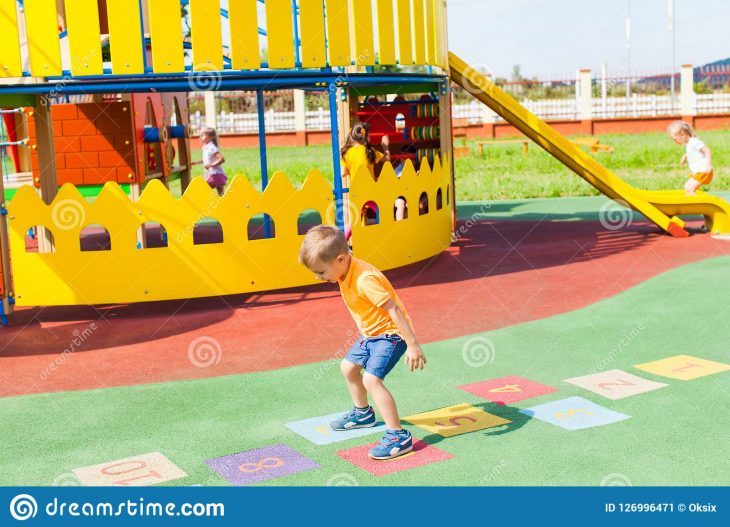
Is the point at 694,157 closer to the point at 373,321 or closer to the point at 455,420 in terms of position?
the point at 455,420

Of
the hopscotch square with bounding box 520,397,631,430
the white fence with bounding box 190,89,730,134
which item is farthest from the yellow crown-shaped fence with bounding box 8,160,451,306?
the white fence with bounding box 190,89,730,134

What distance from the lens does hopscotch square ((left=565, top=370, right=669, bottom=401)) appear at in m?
5.84

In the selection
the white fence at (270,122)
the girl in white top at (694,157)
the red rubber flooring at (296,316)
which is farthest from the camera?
the white fence at (270,122)

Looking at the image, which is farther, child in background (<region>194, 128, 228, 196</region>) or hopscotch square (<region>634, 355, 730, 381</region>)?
child in background (<region>194, 128, 228, 196</region>)

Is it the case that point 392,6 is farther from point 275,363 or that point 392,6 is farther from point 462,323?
point 275,363

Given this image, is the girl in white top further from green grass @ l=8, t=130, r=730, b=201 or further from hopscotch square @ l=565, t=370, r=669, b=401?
hopscotch square @ l=565, t=370, r=669, b=401

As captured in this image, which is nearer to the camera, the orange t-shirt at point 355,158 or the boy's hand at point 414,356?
the boy's hand at point 414,356

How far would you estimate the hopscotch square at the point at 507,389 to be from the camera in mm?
5869

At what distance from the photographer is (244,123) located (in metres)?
41.0

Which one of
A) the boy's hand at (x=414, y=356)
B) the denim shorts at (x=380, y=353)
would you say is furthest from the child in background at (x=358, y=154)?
the boy's hand at (x=414, y=356)

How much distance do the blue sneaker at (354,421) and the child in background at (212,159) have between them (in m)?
9.10

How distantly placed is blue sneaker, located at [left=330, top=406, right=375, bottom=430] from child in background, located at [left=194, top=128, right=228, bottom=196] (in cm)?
910

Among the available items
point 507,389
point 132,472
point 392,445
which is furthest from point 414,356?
point 132,472

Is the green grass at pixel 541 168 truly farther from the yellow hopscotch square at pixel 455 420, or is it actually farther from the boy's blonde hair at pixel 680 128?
the yellow hopscotch square at pixel 455 420
